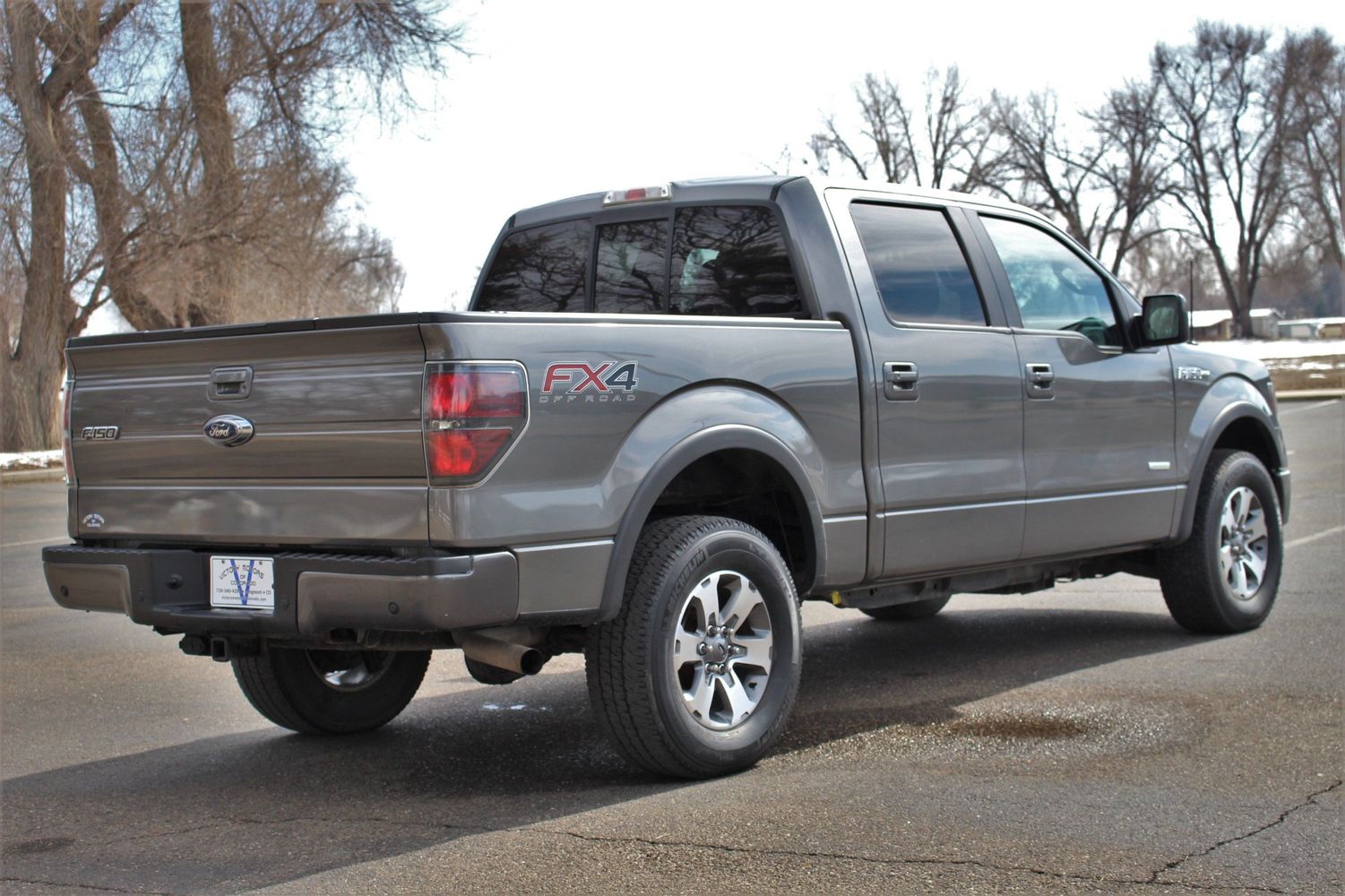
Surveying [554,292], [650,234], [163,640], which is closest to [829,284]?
[650,234]

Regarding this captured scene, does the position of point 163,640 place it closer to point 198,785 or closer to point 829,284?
point 198,785

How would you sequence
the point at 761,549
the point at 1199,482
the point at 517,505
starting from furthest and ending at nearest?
the point at 1199,482, the point at 761,549, the point at 517,505

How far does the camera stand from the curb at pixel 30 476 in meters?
22.6

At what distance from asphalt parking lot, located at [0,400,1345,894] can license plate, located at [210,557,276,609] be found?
0.66m

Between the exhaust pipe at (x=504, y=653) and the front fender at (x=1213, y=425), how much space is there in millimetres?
3714

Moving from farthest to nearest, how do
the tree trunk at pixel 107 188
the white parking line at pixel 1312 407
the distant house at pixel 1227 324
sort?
the distant house at pixel 1227 324 < the white parking line at pixel 1312 407 < the tree trunk at pixel 107 188

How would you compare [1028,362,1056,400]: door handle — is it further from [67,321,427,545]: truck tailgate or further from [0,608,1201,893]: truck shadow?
[67,321,427,545]: truck tailgate

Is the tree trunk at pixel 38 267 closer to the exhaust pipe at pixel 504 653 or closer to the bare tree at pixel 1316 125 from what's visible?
the exhaust pipe at pixel 504 653

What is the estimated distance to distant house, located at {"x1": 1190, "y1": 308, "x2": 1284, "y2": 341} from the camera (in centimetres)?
10681

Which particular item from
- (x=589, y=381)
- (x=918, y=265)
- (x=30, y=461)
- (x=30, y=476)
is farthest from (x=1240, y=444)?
(x=30, y=461)

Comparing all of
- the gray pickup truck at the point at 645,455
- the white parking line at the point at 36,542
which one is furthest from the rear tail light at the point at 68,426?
the white parking line at the point at 36,542

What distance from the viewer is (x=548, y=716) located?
20.2 feet

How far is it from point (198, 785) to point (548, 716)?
1.48 meters

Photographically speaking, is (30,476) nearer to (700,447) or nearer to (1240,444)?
(1240,444)
